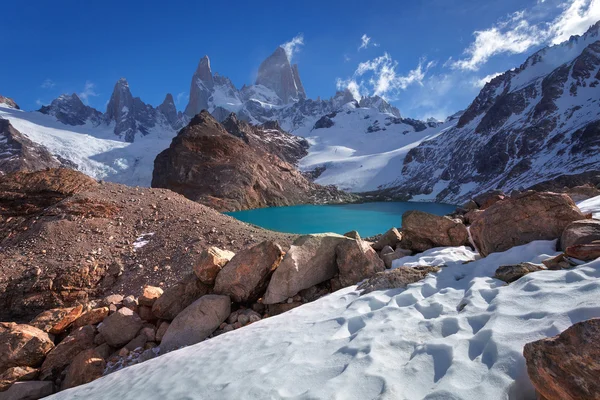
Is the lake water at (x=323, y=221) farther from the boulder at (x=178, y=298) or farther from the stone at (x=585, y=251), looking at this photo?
the stone at (x=585, y=251)

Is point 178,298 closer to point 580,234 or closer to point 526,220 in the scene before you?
point 526,220

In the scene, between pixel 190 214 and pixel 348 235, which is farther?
pixel 190 214

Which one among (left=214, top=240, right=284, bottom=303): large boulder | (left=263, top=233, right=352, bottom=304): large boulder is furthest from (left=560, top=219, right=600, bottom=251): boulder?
(left=214, top=240, right=284, bottom=303): large boulder

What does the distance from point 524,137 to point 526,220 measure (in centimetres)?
10628

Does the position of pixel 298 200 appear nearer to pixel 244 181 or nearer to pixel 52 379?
pixel 244 181

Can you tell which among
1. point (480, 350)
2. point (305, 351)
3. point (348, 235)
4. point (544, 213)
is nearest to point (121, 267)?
point (348, 235)

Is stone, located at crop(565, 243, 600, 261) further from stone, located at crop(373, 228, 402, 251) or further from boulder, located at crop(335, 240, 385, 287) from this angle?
stone, located at crop(373, 228, 402, 251)

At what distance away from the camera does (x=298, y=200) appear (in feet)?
290

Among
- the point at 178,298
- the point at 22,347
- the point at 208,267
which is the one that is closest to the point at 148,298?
the point at 178,298

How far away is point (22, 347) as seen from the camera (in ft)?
21.8

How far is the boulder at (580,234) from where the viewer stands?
209 inches

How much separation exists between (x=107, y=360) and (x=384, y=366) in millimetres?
6176

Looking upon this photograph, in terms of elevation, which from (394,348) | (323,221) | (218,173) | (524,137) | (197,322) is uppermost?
(218,173)

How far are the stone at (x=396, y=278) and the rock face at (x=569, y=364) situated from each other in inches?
135
